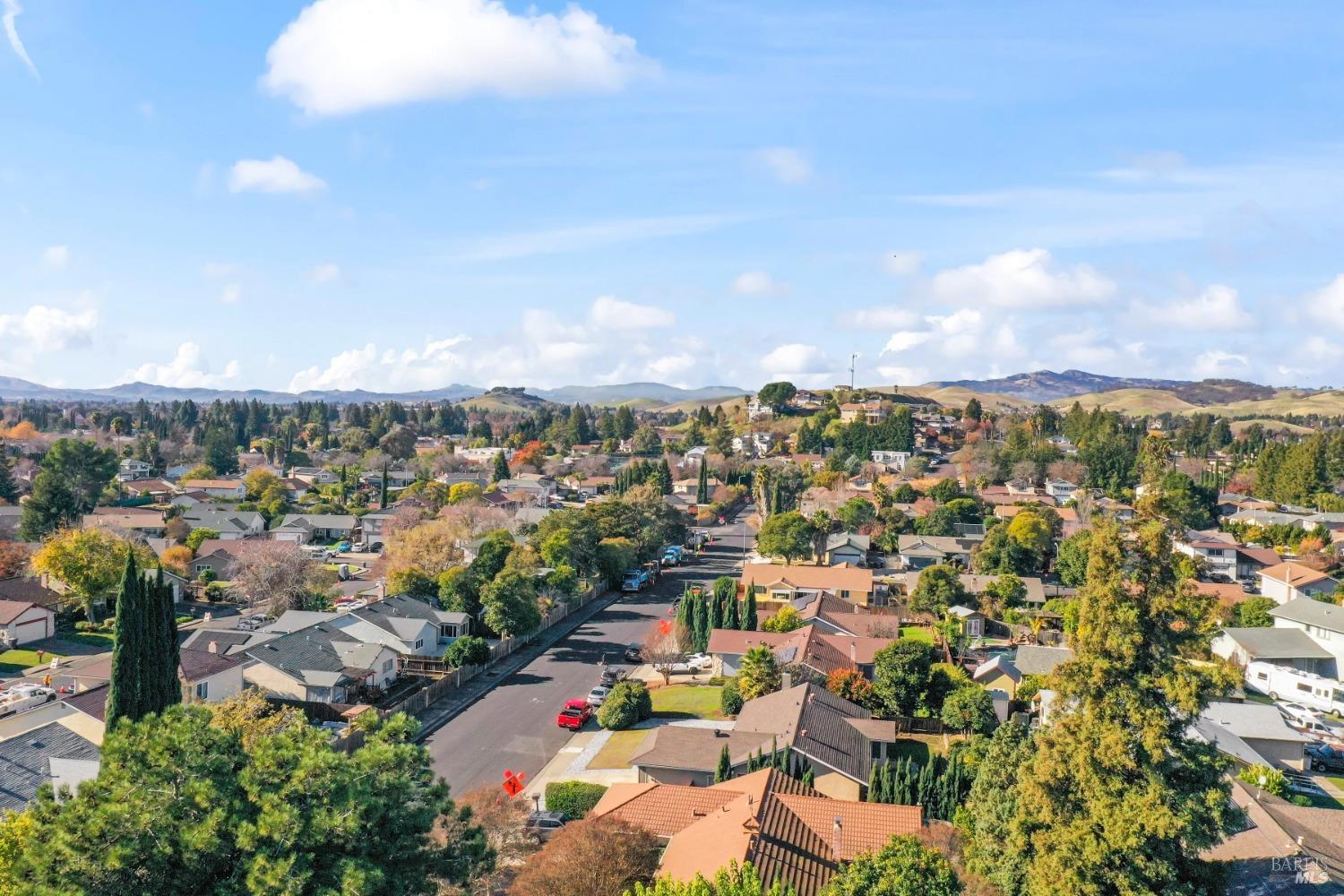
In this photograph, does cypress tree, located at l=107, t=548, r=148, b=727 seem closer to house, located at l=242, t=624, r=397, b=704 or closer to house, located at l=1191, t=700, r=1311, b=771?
house, located at l=242, t=624, r=397, b=704

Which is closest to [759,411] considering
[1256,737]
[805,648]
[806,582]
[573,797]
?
[806,582]

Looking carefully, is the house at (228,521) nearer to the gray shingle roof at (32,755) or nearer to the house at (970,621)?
the gray shingle roof at (32,755)

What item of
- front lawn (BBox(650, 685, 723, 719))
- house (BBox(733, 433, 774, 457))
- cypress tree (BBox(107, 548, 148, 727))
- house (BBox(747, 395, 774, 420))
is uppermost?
house (BBox(747, 395, 774, 420))

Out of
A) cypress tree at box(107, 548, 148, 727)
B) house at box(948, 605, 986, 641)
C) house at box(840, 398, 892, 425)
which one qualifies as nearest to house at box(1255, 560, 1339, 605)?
house at box(948, 605, 986, 641)

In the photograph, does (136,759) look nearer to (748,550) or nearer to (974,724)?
(974,724)

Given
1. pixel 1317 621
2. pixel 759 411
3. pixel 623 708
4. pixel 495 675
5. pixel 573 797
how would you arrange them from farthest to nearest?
pixel 759 411, pixel 1317 621, pixel 495 675, pixel 623 708, pixel 573 797

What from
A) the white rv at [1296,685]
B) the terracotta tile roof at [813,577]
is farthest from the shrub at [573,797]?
the white rv at [1296,685]

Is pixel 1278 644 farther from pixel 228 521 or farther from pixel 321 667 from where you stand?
pixel 228 521
